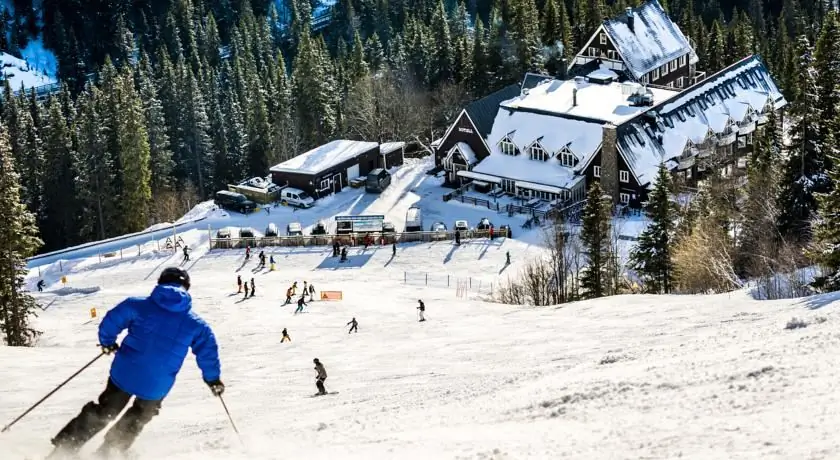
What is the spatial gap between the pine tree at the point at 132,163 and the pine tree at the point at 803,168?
141 feet

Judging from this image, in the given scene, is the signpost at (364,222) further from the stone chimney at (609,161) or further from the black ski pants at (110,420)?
the black ski pants at (110,420)

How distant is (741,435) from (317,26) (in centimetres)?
11718

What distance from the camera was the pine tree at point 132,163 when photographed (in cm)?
6781

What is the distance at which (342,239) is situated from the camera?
48875 millimetres

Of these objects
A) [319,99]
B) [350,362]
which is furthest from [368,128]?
[350,362]

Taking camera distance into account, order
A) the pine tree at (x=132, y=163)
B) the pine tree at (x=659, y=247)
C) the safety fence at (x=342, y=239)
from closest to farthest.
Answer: the pine tree at (x=659, y=247), the safety fence at (x=342, y=239), the pine tree at (x=132, y=163)

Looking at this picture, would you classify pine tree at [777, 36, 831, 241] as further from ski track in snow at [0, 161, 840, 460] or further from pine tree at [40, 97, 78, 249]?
pine tree at [40, 97, 78, 249]

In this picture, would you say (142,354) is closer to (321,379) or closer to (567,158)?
(321,379)

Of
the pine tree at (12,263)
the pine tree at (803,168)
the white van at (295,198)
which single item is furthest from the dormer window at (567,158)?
the pine tree at (12,263)

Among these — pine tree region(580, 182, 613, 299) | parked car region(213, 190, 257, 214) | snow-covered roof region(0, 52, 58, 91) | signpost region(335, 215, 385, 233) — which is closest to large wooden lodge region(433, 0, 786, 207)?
signpost region(335, 215, 385, 233)

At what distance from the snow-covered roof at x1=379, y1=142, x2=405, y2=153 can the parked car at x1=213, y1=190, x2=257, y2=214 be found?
988 cm

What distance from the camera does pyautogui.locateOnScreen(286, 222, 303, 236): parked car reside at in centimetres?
5006

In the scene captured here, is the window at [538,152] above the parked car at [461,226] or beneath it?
above

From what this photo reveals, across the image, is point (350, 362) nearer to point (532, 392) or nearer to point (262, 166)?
point (532, 392)
